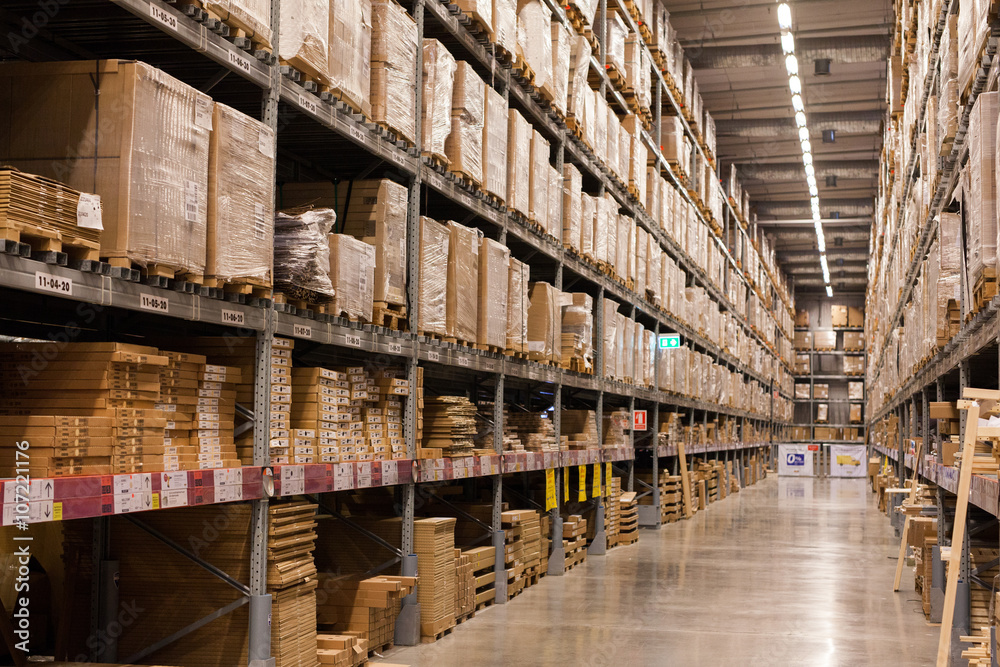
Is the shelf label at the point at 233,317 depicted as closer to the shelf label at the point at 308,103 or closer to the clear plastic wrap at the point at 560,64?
the shelf label at the point at 308,103

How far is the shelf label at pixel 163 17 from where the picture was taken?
14.0 ft

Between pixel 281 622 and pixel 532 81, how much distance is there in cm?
587

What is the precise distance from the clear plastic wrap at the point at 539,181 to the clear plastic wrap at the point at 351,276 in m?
3.32

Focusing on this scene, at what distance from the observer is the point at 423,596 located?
7.29 metres

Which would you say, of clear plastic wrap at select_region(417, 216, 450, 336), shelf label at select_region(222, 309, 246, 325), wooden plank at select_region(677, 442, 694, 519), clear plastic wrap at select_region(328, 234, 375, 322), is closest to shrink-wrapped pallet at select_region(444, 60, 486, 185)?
clear plastic wrap at select_region(417, 216, 450, 336)

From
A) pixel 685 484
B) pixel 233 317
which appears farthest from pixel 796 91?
pixel 233 317

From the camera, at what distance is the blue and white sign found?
34.9 metres

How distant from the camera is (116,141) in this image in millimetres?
4133

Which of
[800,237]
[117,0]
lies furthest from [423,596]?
[800,237]

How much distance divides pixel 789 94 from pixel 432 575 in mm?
16730

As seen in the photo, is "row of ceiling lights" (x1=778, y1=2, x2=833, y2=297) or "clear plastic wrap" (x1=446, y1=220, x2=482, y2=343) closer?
"clear plastic wrap" (x1=446, y1=220, x2=482, y2=343)

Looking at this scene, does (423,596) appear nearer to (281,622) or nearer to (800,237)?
(281,622)

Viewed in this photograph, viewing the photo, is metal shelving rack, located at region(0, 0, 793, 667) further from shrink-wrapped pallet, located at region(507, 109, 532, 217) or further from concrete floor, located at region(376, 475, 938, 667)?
concrete floor, located at region(376, 475, 938, 667)

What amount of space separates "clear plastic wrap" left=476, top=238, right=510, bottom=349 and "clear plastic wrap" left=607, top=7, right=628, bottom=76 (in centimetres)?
522
